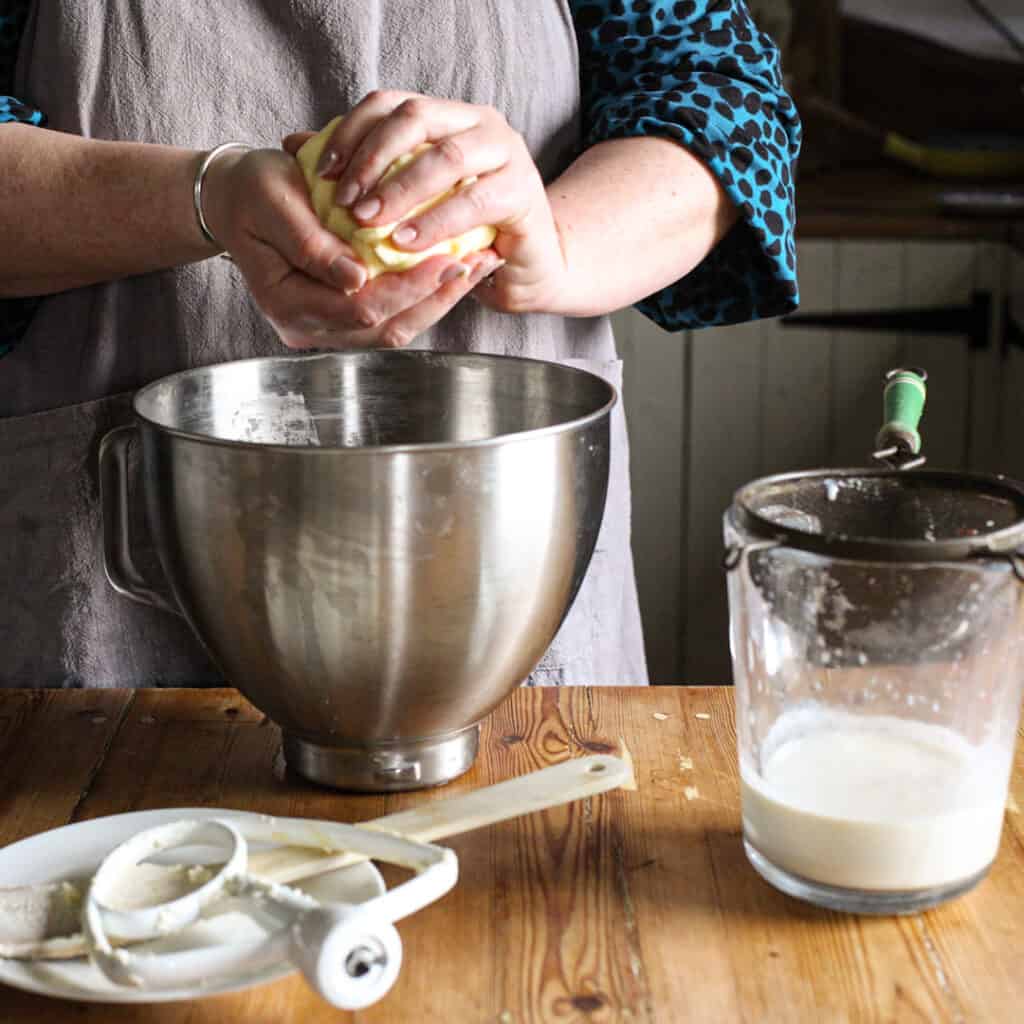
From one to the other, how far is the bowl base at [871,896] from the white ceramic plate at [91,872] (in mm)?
194

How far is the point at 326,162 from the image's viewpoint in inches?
32.0

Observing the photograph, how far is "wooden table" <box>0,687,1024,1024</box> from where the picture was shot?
2.10 ft

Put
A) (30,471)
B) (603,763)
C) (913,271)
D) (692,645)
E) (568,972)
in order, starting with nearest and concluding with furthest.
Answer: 1. (568,972)
2. (603,763)
3. (30,471)
4. (913,271)
5. (692,645)

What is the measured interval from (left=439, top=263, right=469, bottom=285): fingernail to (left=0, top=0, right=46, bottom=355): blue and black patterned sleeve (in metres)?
0.34

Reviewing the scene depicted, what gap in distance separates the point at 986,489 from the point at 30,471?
63 cm

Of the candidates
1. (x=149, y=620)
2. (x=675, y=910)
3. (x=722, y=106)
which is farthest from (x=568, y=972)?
(x=722, y=106)

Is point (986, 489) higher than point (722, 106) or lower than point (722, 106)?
lower

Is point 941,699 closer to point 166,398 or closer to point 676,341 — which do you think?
point 166,398

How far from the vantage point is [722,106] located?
3.41ft

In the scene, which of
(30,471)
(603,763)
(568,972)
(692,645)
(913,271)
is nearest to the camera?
(568,972)

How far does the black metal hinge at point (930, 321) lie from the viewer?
231 centimetres

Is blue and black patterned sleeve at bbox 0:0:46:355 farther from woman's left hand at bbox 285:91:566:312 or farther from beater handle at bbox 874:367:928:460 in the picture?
beater handle at bbox 874:367:928:460

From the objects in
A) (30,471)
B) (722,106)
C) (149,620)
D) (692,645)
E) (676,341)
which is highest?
(722,106)

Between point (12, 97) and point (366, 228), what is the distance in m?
0.35
